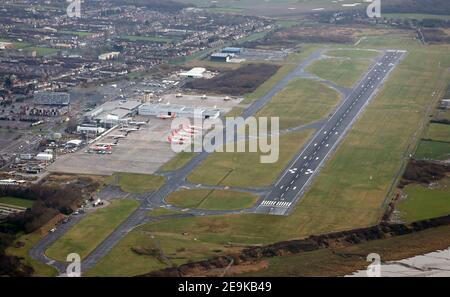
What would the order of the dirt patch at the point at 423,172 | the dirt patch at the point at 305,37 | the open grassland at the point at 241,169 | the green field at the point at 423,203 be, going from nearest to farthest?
the green field at the point at 423,203 < the open grassland at the point at 241,169 < the dirt patch at the point at 423,172 < the dirt patch at the point at 305,37

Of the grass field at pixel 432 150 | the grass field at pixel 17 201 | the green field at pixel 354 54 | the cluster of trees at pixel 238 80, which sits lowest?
the grass field at pixel 432 150

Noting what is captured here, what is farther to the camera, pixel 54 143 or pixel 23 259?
pixel 54 143

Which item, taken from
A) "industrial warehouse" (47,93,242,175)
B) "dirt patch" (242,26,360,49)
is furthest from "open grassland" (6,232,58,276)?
"dirt patch" (242,26,360,49)

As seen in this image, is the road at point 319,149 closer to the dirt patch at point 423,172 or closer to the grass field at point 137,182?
the dirt patch at point 423,172

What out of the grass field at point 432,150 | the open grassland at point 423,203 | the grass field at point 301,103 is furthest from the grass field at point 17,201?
the grass field at point 432,150

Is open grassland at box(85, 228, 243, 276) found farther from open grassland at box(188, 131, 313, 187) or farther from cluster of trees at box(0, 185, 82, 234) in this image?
open grassland at box(188, 131, 313, 187)

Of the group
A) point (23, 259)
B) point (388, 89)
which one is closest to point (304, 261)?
point (23, 259)
